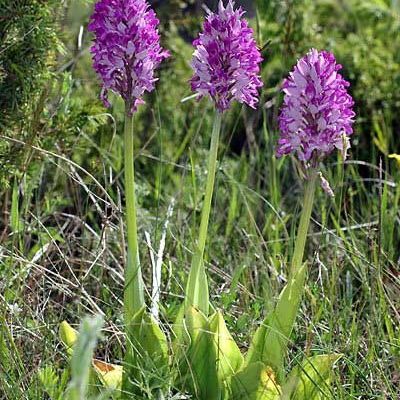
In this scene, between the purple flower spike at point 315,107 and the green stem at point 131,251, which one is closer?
the purple flower spike at point 315,107

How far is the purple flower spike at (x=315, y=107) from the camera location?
1.90m

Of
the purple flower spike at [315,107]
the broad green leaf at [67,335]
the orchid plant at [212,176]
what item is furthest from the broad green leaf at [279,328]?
the broad green leaf at [67,335]

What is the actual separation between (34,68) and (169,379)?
128cm

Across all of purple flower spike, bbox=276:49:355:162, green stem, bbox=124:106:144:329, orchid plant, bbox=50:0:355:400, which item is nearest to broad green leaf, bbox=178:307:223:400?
orchid plant, bbox=50:0:355:400

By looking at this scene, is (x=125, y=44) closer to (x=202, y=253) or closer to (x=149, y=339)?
(x=202, y=253)

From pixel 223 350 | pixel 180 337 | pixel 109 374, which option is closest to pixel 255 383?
pixel 223 350

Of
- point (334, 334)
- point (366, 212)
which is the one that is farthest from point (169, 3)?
point (334, 334)

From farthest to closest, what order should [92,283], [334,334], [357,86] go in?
[357,86] → [92,283] → [334,334]

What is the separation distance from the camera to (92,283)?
2.84 meters

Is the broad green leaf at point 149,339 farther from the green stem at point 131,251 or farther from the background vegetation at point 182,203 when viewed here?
the background vegetation at point 182,203

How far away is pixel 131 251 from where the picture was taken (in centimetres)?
207

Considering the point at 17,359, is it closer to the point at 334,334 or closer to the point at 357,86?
the point at 334,334

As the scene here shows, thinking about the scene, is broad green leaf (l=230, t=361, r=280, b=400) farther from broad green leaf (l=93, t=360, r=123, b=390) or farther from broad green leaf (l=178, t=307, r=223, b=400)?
broad green leaf (l=93, t=360, r=123, b=390)

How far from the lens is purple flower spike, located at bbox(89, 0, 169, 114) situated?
76.0 inches
